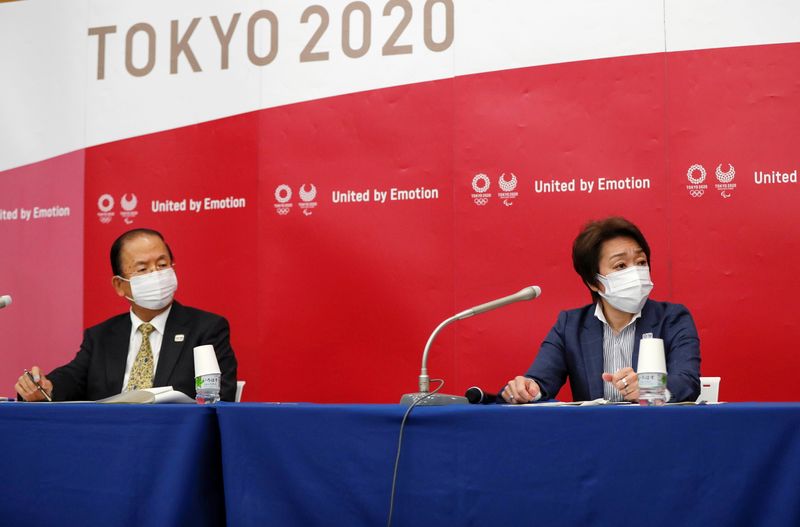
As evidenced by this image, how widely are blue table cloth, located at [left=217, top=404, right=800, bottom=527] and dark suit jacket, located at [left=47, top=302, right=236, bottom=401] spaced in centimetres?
108

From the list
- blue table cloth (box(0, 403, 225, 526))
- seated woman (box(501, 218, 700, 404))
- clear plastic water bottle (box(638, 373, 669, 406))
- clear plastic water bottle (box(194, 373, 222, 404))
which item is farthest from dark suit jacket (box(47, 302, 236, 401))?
clear plastic water bottle (box(638, 373, 669, 406))

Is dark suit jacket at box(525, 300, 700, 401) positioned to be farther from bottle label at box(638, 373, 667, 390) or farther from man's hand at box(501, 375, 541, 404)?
bottle label at box(638, 373, 667, 390)

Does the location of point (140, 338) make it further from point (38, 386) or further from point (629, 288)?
point (629, 288)

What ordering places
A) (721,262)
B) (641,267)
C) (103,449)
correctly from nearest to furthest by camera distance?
(103,449)
(641,267)
(721,262)

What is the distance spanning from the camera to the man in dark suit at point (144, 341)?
129 inches

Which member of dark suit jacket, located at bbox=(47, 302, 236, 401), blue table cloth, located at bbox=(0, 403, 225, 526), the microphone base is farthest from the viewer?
dark suit jacket, located at bbox=(47, 302, 236, 401)

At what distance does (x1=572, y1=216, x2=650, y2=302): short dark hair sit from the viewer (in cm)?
310

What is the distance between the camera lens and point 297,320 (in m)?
4.30

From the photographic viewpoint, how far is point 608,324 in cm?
308

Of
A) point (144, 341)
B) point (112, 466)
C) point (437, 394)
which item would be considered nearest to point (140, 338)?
point (144, 341)

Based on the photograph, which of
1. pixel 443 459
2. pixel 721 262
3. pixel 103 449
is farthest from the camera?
pixel 721 262

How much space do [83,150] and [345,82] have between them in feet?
4.66

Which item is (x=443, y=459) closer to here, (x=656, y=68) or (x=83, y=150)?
(x=656, y=68)

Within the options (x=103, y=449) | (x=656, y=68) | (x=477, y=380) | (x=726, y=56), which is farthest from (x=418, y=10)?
(x=103, y=449)
